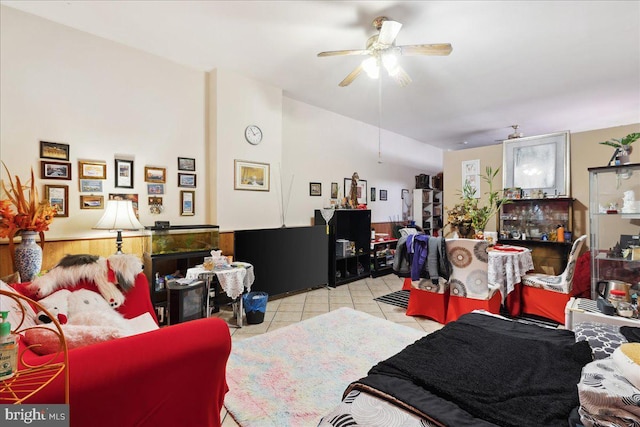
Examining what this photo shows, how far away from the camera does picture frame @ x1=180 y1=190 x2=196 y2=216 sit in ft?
12.2

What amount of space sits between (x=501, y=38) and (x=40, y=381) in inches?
164

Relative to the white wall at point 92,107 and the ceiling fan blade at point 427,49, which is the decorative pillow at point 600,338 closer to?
the ceiling fan blade at point 427,49

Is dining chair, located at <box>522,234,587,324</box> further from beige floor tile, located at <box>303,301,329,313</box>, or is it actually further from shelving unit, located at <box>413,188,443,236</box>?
shelving unit, located at <box>413,188,443,236</box>

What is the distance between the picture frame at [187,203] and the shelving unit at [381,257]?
11.0ft

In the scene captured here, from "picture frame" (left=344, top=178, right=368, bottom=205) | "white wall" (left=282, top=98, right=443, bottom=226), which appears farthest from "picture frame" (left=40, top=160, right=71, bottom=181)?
"picture frame" (left=344, top=178, right=368, bottom=205)

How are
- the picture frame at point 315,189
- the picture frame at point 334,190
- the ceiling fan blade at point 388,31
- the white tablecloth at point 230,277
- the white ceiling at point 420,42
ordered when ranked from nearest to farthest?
1. the ceiling fan blade at point 388,31
2. the white ceiling at point 420,42
3. the white tablecloth at point 230,277
4. the picture frame at point 315,189
5. the picture frame at point 334,190

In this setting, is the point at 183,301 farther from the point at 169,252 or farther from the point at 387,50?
the point at 387,50

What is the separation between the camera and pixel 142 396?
3.69 feet

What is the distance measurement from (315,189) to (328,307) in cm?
208

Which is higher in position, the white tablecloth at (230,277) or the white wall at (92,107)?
the white wall at (92,107)

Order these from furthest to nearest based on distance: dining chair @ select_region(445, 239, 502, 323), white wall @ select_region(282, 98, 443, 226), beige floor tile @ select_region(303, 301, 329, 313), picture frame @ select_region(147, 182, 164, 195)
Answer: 1. white wall @ select_region(282, 98, 443, 226)
2. beige floor tile @ select_region(303, 301, 329, 313)
3. picture frame @ select_region(147, 182, 164, 195)
4. dining chair @ select_region(445, 239, 502, 323)

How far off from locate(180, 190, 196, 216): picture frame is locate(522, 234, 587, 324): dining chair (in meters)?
4.21

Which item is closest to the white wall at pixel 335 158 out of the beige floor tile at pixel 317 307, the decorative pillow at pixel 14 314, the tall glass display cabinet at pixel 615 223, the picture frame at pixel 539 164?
the beige floor tile at pixel 317 307

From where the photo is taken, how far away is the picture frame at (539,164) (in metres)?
4.59
